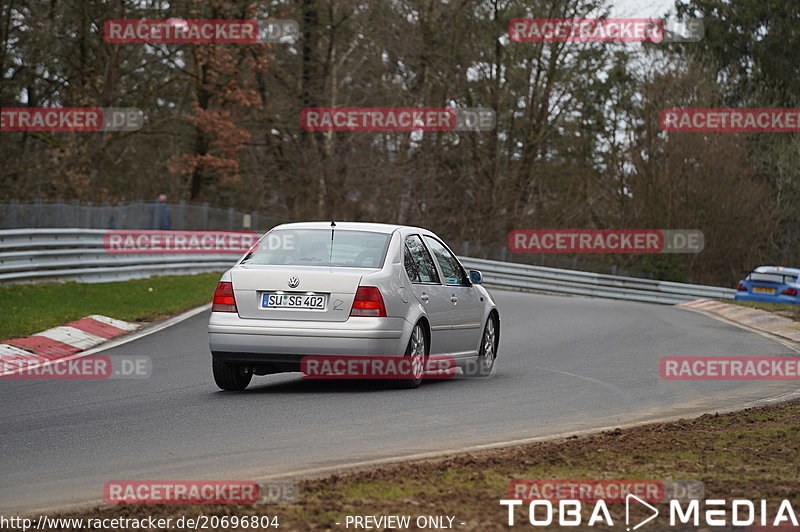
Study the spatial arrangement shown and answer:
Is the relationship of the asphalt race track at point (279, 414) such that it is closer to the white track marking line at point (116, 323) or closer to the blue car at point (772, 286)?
the white track marking line at point (116, 323)

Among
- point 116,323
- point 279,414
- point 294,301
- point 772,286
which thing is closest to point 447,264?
point 294,301

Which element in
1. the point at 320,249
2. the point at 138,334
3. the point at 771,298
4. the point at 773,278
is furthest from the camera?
the point at 773,278

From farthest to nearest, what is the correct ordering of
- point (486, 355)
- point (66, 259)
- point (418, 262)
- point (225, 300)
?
point (66, 259), point (486, 355), point (418, 262), point (225, 300)

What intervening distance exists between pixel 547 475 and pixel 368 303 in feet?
13.8

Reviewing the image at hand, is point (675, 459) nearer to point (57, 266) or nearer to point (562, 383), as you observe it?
point (562, 383)

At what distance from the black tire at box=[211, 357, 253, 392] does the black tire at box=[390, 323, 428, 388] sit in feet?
4.46

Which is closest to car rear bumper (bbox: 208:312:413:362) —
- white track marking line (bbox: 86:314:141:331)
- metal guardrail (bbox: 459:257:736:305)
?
white track marking line (bbox: 86:314:141:331)

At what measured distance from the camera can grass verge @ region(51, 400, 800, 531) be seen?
5.88m

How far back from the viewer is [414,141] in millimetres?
49250

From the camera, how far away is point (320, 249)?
11.4 metres

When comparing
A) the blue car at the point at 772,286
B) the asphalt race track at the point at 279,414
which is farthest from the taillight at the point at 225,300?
the blue car at the point at 772,286

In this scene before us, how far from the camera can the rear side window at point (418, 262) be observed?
11758mm

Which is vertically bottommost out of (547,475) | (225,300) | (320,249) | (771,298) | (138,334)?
(771,298)

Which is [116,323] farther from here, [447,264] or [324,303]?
[324,303]
